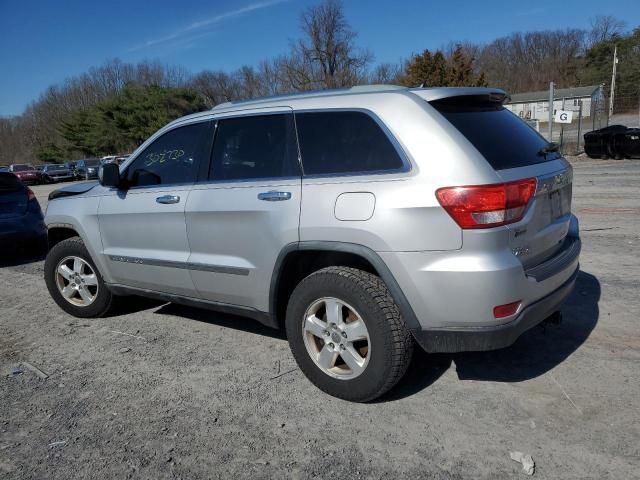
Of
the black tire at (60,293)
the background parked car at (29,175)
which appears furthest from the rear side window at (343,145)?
the background parked car at (29,175)

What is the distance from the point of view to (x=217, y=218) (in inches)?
145

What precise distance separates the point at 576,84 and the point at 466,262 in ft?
271

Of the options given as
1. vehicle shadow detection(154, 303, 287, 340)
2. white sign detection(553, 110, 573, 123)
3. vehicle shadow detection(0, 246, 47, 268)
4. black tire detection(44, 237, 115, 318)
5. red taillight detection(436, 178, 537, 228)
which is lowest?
white sign detection(553, 110, 573, 123)

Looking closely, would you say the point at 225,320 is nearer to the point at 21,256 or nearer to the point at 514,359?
the point at 514,359

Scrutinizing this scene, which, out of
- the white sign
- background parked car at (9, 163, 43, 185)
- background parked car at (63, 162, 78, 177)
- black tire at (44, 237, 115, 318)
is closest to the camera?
black tire at (44, 237, 115, 318)

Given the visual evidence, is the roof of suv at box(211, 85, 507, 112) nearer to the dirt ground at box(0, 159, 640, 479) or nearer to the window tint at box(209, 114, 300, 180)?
the window tint at box(209, 114, 300, 180)

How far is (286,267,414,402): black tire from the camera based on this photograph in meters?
2.94

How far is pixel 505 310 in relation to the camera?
2.74 metres

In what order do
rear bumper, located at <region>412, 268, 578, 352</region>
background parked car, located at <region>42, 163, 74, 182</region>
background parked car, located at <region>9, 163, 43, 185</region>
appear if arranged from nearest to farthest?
rear bumper, located at <region>412, 268, 578, 352</region> → background parked car, located at <region>9, 163, 43, 185</region> → background parked car, located at <region>42, 163, 74, 182</region>

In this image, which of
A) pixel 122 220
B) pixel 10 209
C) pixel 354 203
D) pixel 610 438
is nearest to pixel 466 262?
pixel 354 203

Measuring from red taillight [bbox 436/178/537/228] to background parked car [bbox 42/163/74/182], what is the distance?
4075cm

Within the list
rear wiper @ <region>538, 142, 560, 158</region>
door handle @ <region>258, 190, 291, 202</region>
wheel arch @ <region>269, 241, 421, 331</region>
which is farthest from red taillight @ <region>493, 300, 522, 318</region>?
door handle @ <region>258, 190, 291, 202</region>

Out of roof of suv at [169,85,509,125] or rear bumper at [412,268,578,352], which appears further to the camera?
roof of suv at [169,85,509,125]

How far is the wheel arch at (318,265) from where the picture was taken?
9.48ft
